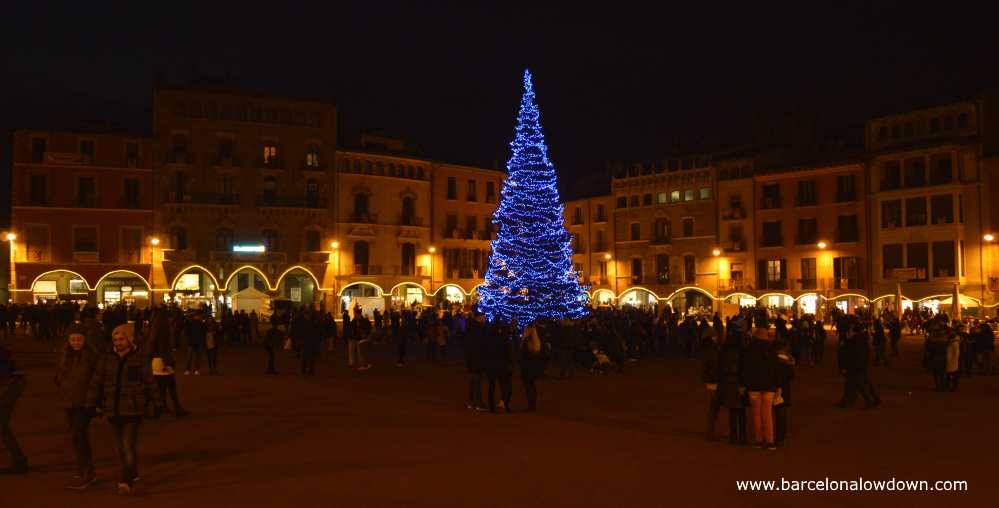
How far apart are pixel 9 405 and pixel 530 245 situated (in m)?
23.2

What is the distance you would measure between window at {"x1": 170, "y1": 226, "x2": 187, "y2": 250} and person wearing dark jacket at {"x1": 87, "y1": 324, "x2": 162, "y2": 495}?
41797 mm

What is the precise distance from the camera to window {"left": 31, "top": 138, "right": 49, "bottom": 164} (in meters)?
45.2

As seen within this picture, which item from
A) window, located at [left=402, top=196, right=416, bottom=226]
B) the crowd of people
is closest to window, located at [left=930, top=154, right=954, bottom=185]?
the crowd of people

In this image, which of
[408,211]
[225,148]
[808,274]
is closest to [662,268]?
[808,274]

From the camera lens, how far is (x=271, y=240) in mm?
50219

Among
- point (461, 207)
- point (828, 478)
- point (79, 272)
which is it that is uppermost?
point (461, 207)

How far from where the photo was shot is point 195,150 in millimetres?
48125

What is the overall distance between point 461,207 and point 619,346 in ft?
123

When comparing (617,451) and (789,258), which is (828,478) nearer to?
(617,451)

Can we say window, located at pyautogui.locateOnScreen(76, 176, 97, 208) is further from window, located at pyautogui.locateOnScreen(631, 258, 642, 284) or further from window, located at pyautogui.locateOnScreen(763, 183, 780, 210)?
window, located at pyautogui.locateOnScreen(763, 183, 780, 210)

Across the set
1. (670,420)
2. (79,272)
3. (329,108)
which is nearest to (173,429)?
(670,420)

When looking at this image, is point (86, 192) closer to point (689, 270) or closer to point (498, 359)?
point (689, 270)

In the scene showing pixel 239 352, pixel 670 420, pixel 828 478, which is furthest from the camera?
pixel 239 352

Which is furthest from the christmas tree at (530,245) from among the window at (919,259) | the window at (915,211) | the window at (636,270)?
the window at (636,270)
